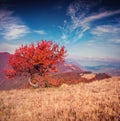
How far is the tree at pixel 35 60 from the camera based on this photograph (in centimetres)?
2952

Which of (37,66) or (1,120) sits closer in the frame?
(1,120)

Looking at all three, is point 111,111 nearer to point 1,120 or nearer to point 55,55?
point 1,120

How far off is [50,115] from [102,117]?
274cm

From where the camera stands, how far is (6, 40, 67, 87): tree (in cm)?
2952

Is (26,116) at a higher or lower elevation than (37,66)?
lower

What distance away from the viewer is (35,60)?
95.6 ft

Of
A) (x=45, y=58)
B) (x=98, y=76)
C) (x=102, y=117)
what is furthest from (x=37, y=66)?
(x=98, y=76)

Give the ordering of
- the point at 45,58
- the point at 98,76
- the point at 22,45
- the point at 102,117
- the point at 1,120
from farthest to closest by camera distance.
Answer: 1. the point at 98,76
2. the point at 22,45
3. the point at 45,58
4. the point at 1,120
5. the point at 102,117

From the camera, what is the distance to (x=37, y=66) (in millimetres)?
30109

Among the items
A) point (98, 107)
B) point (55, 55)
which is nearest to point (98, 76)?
point (55, 55)

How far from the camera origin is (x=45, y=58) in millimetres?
29766

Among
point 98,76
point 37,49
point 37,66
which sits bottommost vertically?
point 98,76

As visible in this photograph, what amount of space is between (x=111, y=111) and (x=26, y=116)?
440 cm

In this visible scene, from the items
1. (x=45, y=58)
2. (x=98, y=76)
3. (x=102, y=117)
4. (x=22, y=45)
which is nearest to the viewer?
(x=102, y=117)
